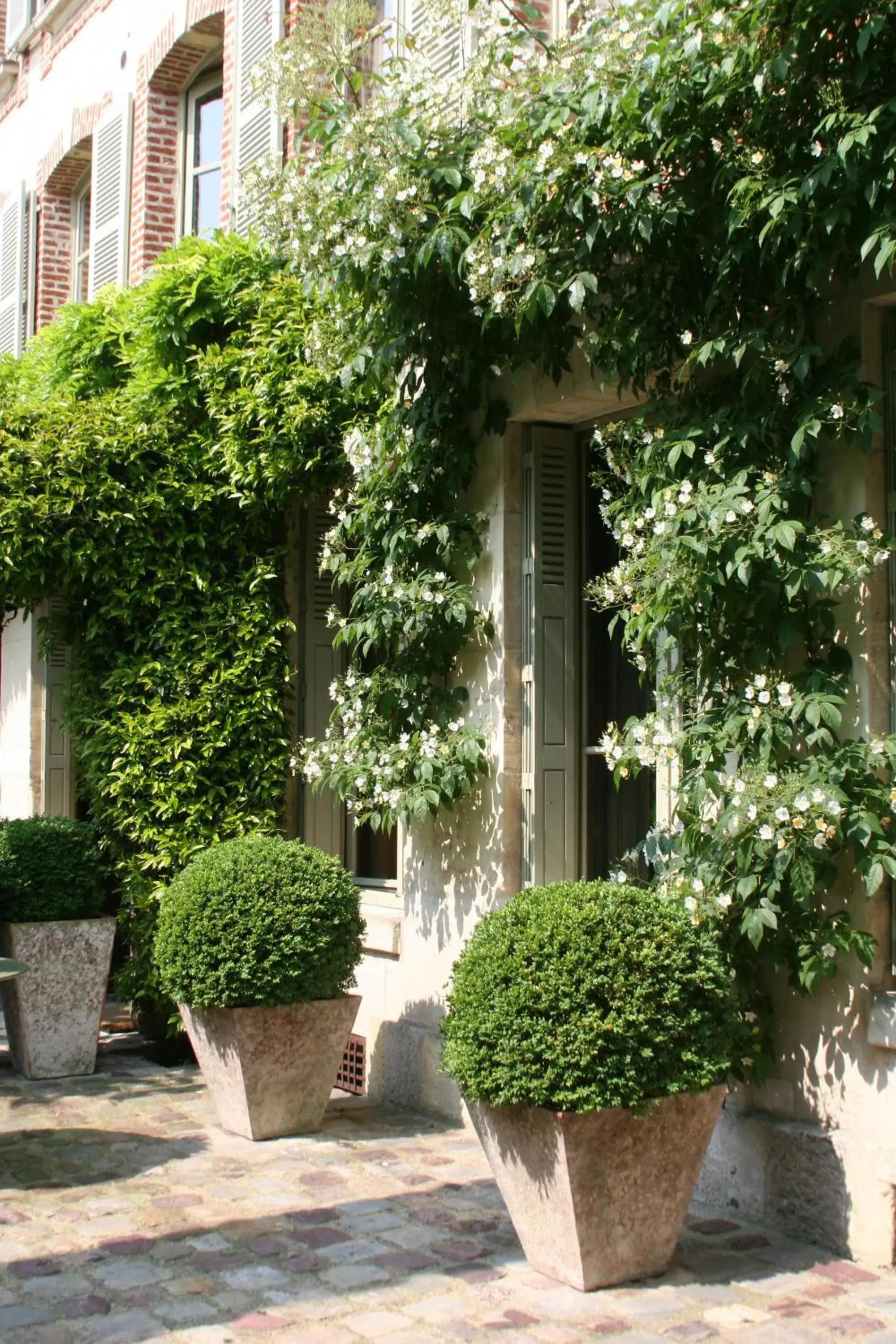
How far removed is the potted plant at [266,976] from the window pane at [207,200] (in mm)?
5382

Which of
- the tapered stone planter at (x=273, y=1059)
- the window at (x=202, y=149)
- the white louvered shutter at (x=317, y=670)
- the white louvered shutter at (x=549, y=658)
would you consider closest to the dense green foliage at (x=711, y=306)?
the white louvered shutter at (x=549, y=658)

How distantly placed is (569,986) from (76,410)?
15.9 ft

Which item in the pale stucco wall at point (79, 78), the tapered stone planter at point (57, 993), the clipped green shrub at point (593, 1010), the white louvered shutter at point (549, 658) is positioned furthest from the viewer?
the pale stucco wall at point (79, 78)

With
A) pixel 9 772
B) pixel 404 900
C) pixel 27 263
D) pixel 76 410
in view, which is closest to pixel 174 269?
pixel 76 410

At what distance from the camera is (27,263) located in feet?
41.9

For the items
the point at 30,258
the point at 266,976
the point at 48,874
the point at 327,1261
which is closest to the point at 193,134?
the point at 30,258

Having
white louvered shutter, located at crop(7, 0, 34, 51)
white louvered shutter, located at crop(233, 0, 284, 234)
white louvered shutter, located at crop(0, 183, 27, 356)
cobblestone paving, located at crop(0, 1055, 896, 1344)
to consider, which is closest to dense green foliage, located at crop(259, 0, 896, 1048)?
cobblestone paving, located at crop(0, 1055, 896, 1344)

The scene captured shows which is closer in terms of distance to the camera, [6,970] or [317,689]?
[6,970]

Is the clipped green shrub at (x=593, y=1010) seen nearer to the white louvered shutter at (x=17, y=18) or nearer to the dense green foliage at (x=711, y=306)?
the dense green foliage at (x=711, y=306)

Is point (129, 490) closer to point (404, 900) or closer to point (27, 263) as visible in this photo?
point (404, 900)

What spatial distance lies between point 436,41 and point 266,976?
445cm

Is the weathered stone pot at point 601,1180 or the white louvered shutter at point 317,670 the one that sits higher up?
the white louvered shutter at point 317,670

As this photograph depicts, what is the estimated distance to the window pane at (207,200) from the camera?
33.0 feet

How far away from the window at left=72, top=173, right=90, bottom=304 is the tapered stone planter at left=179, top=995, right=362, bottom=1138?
795 centimetres
